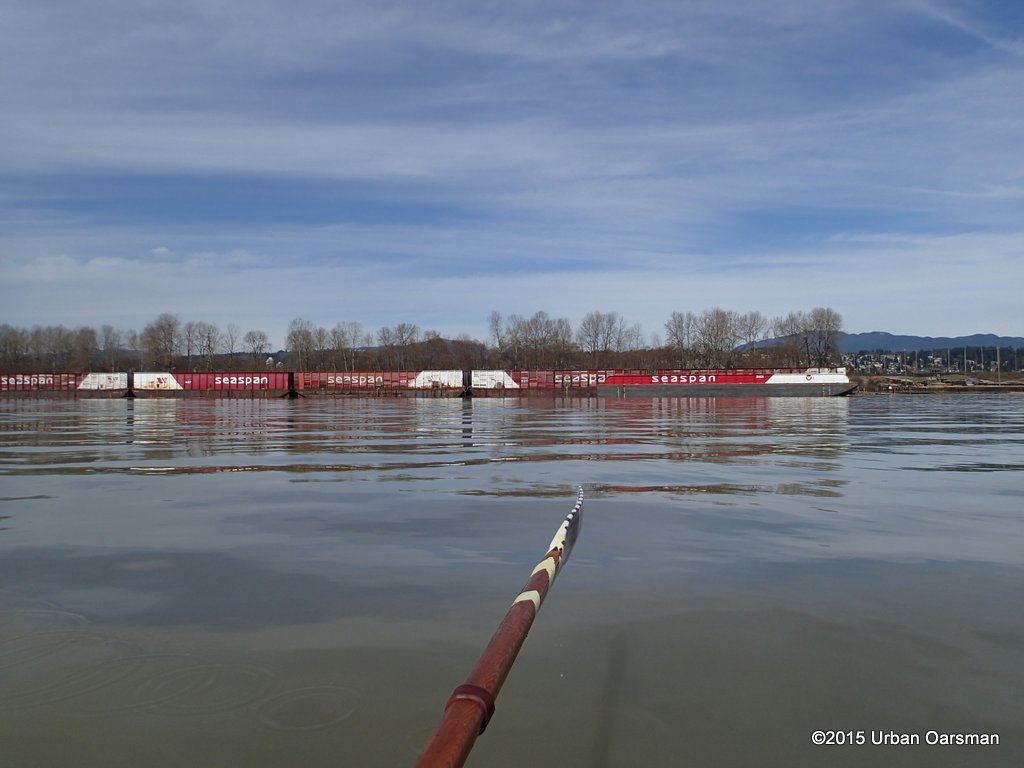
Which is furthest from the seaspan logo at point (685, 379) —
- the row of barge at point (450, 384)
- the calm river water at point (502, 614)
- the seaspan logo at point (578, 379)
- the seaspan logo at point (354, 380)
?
the calm river water at point (502, 614)

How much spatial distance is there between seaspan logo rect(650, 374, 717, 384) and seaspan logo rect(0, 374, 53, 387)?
6164 cm

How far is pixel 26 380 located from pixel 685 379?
221ft

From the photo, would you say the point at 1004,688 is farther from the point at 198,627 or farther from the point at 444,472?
the point at 444,472

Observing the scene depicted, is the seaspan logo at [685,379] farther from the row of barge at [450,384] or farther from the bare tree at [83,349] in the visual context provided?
the bare tree at [83,349]

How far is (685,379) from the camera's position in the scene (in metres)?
72.6

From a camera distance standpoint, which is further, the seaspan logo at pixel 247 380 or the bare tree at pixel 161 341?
the bare tree at pixel 161 341

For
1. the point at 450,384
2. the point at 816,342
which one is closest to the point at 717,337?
the point at 816,342

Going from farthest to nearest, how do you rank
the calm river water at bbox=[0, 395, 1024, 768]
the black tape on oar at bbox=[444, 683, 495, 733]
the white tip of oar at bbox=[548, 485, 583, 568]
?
the white tip of oar at bbox=[548, 485, 583, 568]
the calm river water at bbox=[0, 395, 1024, 768]
the black tape on oar at bbox=[444, 683, 495, 733]

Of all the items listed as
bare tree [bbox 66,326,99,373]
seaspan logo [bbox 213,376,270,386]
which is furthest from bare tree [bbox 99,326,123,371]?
seaspan logo [bbox 213,376,270,386]

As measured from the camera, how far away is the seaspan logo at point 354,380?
3100 inches

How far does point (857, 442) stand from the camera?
714 inches

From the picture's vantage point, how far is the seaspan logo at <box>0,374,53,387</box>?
80625mm

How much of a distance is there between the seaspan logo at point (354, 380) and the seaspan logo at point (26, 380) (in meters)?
29.7

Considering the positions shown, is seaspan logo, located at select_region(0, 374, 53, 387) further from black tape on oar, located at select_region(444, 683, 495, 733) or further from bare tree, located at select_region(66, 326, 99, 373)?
black tape on oar, located at select_region(444, 683, 495, 733)
